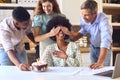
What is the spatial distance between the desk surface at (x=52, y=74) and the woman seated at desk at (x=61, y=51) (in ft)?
0.94

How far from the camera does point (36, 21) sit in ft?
8.92

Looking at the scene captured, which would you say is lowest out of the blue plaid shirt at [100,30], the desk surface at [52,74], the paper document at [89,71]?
the paper document at [89,71]

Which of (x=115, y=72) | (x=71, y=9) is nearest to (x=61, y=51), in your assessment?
(x=115, y=72)

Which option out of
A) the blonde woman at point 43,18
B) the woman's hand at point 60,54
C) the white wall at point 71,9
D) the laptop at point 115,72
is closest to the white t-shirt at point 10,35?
the blonde woman at point 43,18

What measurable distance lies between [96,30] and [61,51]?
421mm

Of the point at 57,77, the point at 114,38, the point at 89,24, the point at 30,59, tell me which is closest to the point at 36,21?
the point at 89,24

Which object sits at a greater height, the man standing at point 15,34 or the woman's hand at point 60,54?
the man standing at point 15,34

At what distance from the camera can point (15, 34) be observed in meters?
2.53

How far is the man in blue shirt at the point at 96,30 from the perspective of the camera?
7.47 feet

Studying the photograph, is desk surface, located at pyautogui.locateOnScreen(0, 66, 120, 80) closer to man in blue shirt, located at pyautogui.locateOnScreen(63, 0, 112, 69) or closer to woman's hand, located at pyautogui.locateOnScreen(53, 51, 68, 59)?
man in blue shirt, located at pyautogui.locateOnScreen(63, 0, 112, 69)

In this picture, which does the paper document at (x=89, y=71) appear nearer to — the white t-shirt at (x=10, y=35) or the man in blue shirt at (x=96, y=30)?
the man in blue shirt at (x=96, y=30)

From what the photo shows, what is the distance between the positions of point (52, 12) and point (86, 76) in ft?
3.55

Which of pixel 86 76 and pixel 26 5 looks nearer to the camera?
pixel 86 76

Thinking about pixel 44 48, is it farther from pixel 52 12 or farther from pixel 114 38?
pixel 114 38
